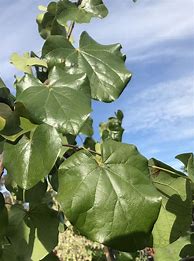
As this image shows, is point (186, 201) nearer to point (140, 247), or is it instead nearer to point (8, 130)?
point (140, 247)

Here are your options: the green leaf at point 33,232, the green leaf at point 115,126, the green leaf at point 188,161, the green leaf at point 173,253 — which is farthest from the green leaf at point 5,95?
the green leaf at point 115,126

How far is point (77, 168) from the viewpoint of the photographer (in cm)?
85

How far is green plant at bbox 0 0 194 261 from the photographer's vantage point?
0.80 metres

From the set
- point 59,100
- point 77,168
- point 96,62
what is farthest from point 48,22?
point 77,168

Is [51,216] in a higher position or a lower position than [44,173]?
lower

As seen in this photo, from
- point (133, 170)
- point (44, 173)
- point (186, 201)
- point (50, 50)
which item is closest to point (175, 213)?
point (186, 201)

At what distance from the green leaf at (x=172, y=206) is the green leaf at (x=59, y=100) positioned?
0.19 metres

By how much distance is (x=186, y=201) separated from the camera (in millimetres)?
944

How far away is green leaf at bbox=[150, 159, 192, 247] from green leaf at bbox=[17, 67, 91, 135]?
19 centimetres

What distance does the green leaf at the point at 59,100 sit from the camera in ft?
2.82

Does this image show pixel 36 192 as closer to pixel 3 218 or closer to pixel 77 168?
pixel 3 218

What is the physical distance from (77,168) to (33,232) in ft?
0.97

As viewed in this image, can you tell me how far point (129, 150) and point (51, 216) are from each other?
30 centimetres

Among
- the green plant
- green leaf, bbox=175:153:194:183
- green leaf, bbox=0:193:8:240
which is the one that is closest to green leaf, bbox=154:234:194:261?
the green plant
